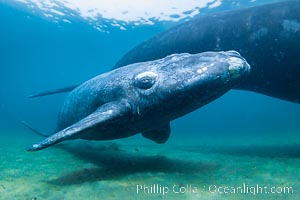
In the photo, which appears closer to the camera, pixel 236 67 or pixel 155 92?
pixel 236 67

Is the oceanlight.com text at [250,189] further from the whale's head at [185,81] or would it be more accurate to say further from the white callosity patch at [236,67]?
the white callosity patch at [236,67]

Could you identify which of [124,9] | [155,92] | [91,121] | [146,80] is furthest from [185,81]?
[124,9]

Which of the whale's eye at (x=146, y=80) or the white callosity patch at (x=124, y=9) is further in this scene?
the white callosity patch at (x=124, y=9)

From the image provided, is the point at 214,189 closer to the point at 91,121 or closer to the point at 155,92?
the point at 155,92

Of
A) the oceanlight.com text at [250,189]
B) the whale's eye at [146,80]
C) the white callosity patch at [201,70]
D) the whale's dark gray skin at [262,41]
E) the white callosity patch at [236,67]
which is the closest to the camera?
the oceanlight.com text at [250,189]

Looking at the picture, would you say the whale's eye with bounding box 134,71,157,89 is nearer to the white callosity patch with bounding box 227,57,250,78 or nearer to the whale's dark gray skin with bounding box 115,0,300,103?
the white callosity patch with bounding box 227,57,250,78

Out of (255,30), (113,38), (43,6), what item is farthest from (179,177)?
(113,38)

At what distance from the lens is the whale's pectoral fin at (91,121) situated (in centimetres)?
511

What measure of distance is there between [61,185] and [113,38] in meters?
40.7

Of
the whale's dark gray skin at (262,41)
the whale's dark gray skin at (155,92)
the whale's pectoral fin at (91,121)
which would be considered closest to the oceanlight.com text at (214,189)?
the whale's pectoral fin at (91,121)

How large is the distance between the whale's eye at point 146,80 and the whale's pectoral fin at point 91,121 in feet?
1.64

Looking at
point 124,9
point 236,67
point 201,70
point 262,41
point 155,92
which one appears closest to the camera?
point 236,67

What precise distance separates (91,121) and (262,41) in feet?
17.7

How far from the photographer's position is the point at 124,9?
31.7m
